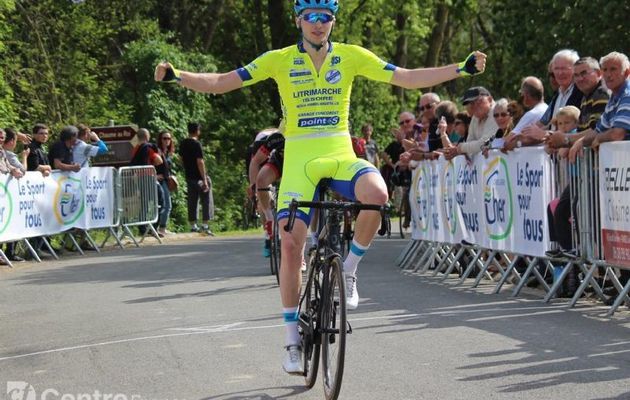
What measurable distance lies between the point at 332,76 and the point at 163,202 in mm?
17811

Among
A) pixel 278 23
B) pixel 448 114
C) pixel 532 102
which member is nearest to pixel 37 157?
pixel 448 114

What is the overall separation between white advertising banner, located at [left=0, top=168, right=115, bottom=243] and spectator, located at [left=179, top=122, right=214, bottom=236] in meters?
4.46

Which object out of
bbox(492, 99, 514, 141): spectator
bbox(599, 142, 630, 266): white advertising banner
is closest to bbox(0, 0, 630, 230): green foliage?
bbox(492, 99, 514, 141): spectator

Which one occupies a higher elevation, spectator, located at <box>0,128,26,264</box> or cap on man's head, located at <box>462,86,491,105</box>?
cap on man's head, located at <box>462,86,491,105</box>

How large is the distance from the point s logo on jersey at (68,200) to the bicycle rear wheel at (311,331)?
13.7 m

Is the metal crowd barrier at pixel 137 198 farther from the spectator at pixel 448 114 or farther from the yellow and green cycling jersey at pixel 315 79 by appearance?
the yellow and green cycling jersey at pixel 315 79

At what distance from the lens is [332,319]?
25.8ft

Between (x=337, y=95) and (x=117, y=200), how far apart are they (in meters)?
15.9

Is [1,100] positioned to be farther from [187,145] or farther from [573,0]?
[573,0]

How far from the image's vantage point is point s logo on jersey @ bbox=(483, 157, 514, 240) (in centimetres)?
1377

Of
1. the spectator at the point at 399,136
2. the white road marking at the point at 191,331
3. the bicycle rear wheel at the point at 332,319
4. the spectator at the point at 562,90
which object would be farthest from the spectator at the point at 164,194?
the bicycle rear wheel at the point at 332,319

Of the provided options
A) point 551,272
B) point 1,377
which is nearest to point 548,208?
point 551,272

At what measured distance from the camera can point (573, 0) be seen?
99.0ft

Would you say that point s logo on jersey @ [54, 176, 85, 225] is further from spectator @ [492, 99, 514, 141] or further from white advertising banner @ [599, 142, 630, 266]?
white advertising banner @ [599, 142, 630, 266]
